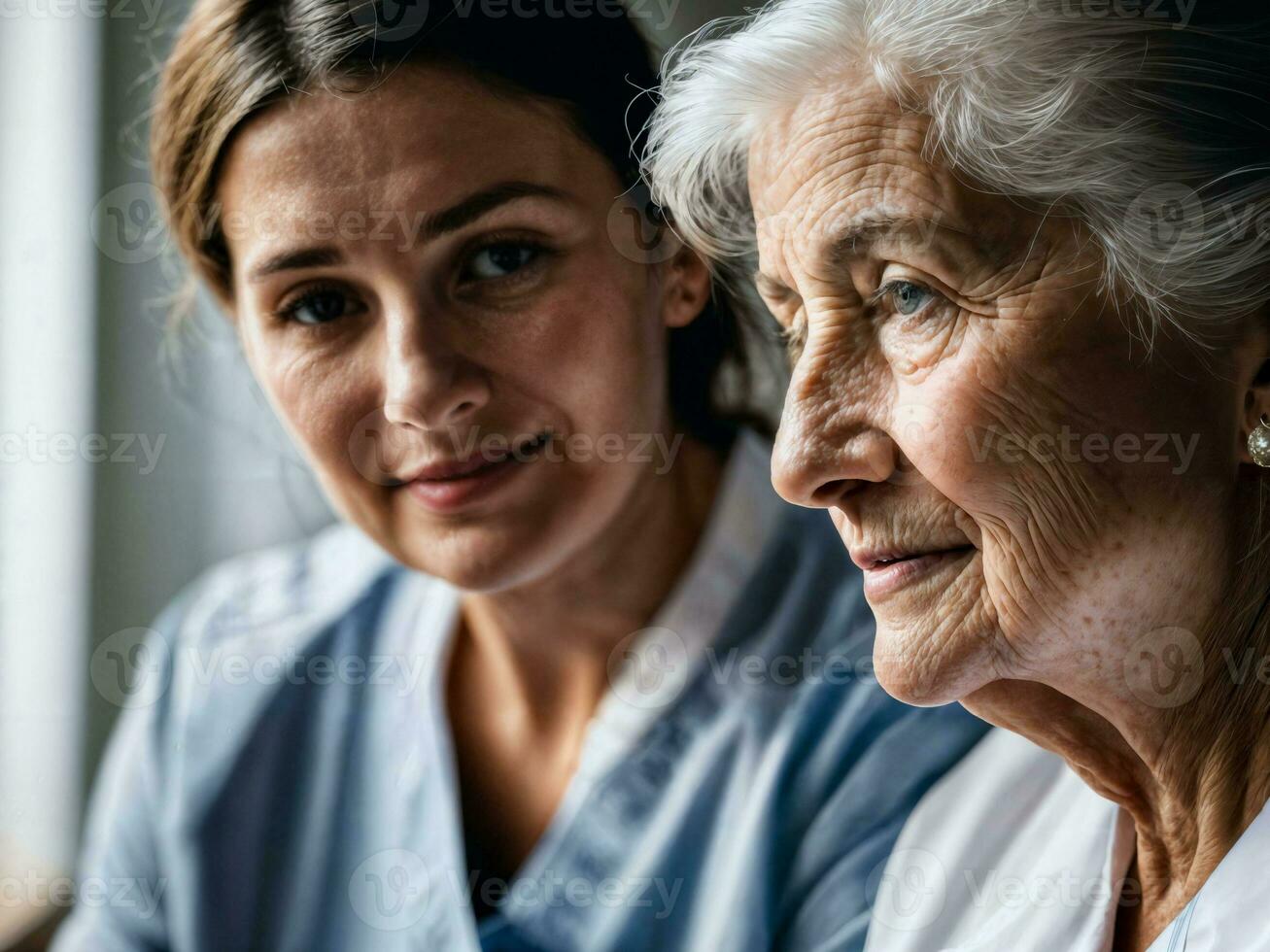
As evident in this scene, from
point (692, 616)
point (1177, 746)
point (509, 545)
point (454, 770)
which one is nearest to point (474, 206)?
point (509, 545)

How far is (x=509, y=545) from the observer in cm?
104

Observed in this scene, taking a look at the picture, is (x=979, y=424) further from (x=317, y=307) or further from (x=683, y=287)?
(x=317, y=307)

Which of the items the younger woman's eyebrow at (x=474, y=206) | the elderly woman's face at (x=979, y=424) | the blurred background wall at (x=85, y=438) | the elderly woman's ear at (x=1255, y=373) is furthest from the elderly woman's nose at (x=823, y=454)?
the blurred background wall at (x=85, y=438)

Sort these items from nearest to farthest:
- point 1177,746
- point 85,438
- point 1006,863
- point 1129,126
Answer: point 1129,126, point 1177,746, point 1006,863, point 85,438

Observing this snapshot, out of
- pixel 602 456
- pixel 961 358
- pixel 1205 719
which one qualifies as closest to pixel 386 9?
pixel 602 456

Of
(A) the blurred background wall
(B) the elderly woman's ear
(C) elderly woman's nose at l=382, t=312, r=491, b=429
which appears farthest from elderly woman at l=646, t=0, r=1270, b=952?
(A) the blurred background wall

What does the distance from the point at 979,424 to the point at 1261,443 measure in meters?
0.17

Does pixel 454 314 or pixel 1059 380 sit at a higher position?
pixel 454 314

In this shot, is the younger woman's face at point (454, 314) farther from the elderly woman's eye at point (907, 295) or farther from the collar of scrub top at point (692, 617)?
the elderly woman's eye at point (907, 295)

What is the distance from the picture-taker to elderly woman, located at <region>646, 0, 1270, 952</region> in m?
0.68

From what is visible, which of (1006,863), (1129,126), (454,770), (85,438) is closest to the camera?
(1129,126)

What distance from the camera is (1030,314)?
2.27 feet

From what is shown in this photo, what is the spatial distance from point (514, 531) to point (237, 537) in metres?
0.47

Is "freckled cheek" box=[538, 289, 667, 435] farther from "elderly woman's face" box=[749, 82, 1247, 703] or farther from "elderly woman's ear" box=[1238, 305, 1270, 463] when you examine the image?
"elderly woman's ear" box=[1238, 305, 1270, 463]
